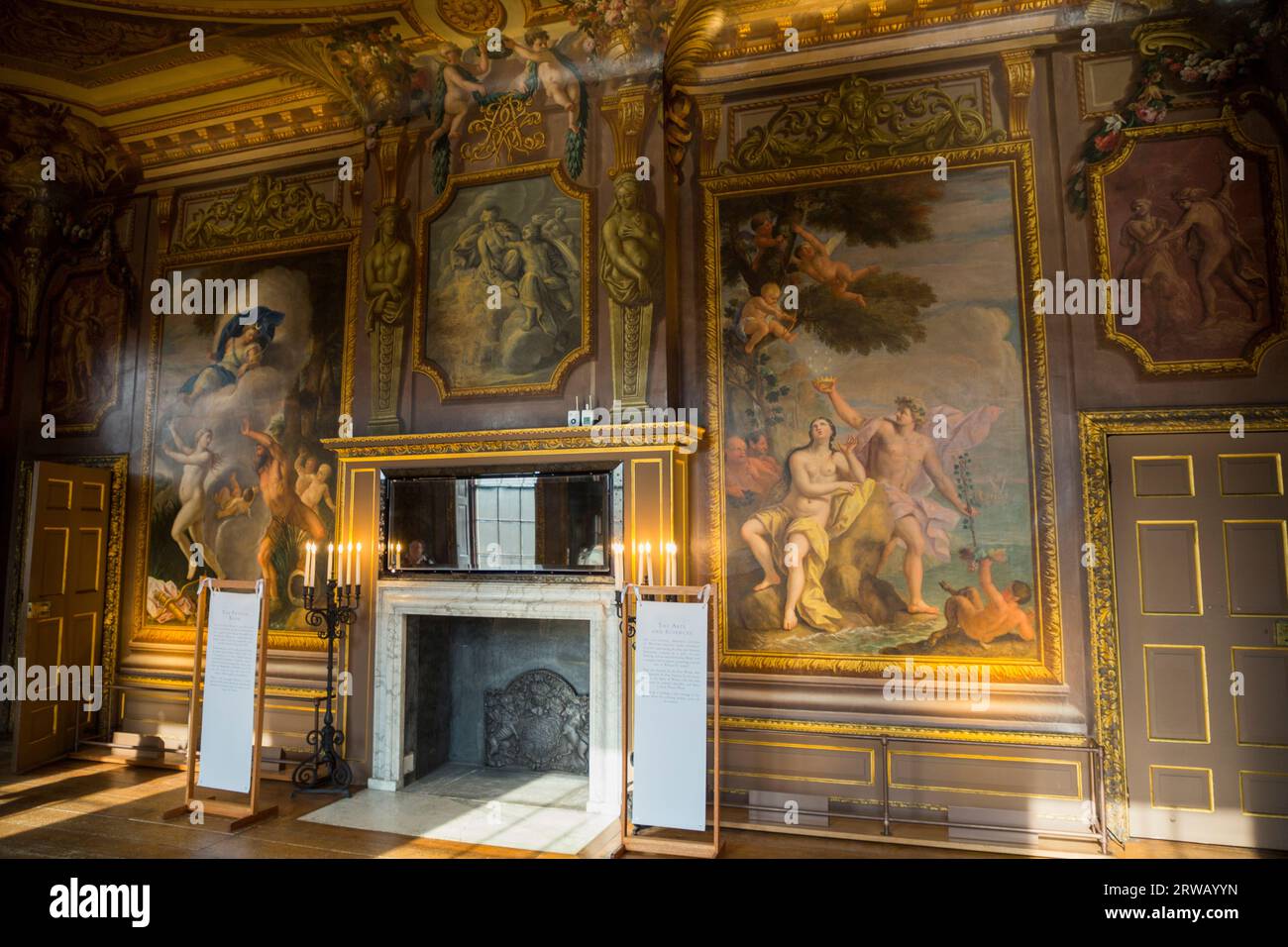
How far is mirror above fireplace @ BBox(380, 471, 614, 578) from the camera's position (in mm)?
5285

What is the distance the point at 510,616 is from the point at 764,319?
274 cm

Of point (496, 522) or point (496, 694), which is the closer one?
point (496, 522)

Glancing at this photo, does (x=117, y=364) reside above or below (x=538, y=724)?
above

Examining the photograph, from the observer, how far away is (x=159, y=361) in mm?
6945

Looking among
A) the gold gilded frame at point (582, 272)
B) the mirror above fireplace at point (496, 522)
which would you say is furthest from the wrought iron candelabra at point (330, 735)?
the gold gilded frame at point (582, 272)

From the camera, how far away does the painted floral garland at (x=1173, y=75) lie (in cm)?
468

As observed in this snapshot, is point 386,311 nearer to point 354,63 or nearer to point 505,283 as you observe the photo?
point 505,283

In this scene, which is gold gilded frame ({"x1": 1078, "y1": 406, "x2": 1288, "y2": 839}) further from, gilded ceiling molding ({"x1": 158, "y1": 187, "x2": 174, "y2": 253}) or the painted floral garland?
gilded ceiling molding ({"x1": 158, "y1": 187, "x2": 174, "y2": 253})

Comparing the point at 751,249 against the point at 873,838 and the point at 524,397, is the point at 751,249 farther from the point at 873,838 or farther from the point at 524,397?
the point at 873,838

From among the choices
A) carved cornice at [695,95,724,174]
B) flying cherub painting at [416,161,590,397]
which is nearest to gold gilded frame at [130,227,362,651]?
flying cherub painting at [416,161,590,397]

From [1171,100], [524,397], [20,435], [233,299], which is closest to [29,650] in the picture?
[20,435]

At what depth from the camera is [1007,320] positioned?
4.99 m

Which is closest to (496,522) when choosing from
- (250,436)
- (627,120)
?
(250,436)

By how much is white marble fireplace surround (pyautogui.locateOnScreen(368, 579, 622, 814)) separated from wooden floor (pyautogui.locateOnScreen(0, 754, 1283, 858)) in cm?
67
